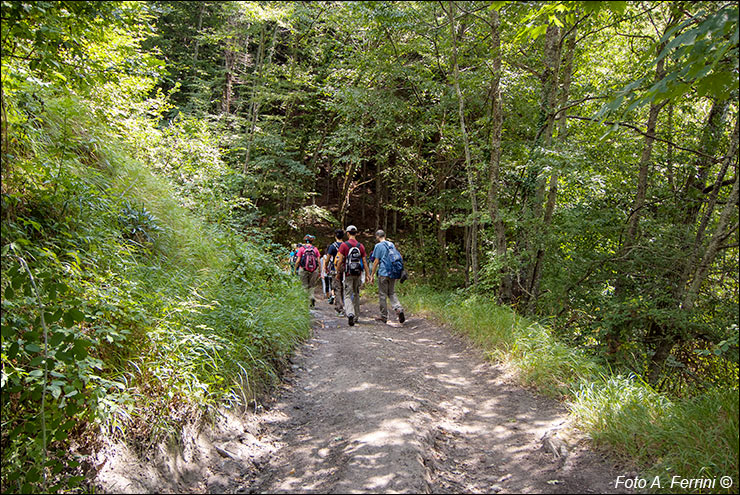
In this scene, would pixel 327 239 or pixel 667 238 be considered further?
pixel 327 239

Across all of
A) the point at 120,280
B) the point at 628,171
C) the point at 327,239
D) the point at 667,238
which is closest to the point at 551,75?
the point at 628,171

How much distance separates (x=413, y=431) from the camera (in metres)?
4.03

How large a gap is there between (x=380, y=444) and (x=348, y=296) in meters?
5.83

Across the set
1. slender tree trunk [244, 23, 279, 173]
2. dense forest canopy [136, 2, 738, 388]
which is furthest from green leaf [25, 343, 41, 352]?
slender tree trunk [244, 23, 279, 173]

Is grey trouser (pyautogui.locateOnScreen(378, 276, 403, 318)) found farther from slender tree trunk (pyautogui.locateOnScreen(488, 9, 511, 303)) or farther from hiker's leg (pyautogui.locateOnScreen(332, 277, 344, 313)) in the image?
slender tree trunk (pyautogui.locateOnScreen(488, 9, 511, 303))

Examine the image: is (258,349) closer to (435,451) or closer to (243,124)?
(435,451)

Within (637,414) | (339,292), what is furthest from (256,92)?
(637,414)

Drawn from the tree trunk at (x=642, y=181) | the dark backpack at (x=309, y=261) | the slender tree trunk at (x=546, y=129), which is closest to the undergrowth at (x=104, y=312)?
the dark backpack at (x=309, y=261)

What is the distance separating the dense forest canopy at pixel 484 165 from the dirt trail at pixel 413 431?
44.2 inches

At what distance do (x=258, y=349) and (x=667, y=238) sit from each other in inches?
265

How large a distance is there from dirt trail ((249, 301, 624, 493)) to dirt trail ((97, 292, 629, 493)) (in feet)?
0.04

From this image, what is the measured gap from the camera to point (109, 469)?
293cm

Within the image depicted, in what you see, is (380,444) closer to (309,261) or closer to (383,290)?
(383,290)

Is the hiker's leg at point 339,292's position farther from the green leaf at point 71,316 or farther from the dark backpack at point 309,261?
the green leaf at point 71,316
